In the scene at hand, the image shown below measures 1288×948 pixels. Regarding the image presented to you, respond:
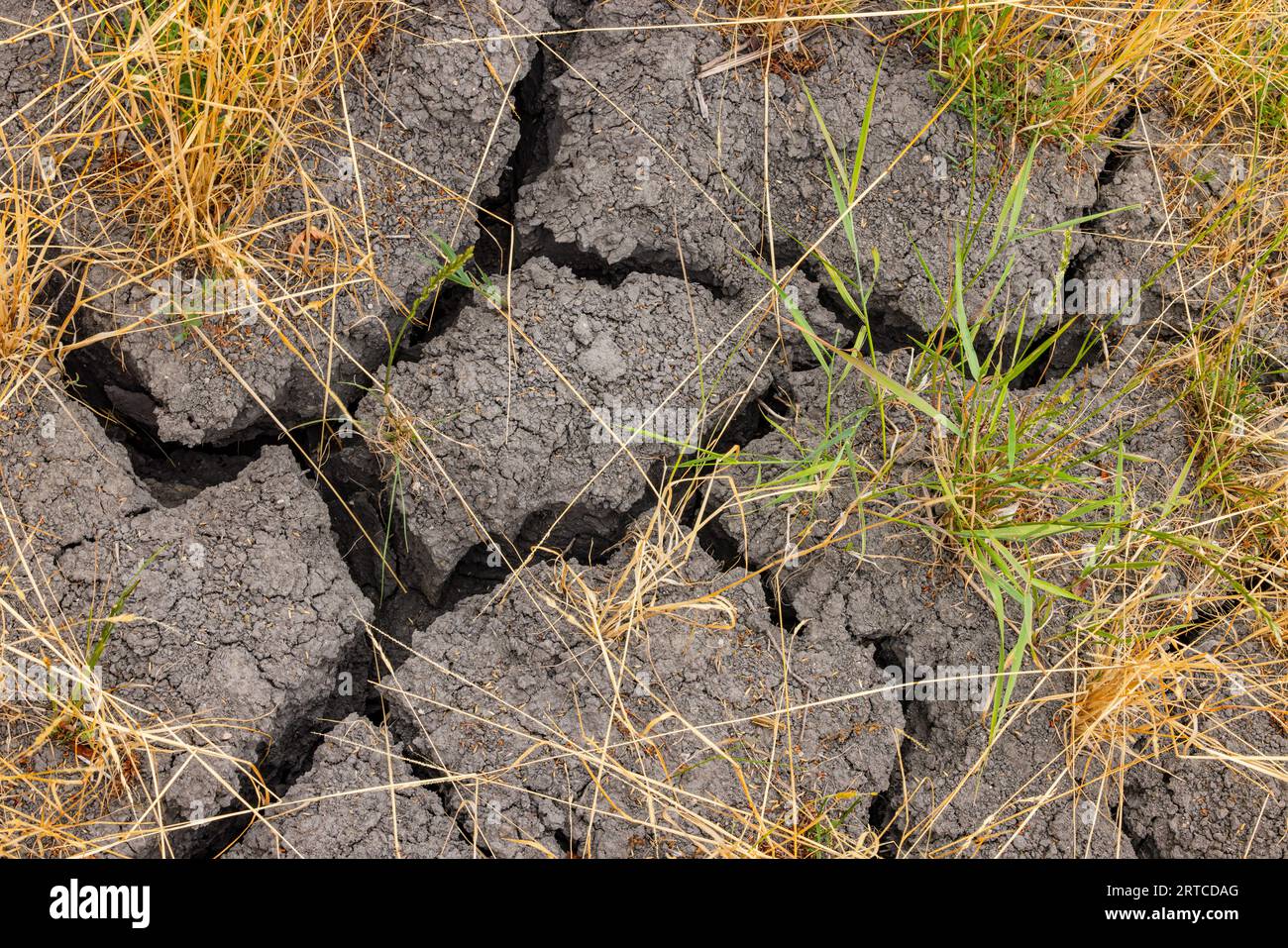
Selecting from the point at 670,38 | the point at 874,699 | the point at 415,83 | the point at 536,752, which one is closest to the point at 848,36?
the point at 670,38

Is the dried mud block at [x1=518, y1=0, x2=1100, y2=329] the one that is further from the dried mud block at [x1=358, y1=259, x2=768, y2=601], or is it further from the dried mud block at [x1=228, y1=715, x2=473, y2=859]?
the dried mud block at [x1=228, y1=715, x2=473, y2=859]

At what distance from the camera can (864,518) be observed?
2.08 m

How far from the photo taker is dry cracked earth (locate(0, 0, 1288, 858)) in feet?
6.15

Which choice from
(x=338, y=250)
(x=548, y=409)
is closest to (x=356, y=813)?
(x=548, y=409)

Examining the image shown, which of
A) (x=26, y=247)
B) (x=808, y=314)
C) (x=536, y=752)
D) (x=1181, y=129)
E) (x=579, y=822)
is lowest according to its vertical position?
(x=579, y=822)

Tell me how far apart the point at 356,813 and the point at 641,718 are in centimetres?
54

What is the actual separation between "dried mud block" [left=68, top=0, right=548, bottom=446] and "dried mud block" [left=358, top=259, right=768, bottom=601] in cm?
15

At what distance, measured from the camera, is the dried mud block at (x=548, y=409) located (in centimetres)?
202

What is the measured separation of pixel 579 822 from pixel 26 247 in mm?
1482

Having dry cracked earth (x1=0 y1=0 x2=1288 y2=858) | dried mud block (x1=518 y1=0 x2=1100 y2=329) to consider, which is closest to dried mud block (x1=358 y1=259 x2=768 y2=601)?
dry cracked earth (x1=0 y1=0 x2=1288 y2=858)

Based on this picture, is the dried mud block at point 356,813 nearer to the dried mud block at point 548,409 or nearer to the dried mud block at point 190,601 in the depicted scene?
the dried mud block at point 190,601

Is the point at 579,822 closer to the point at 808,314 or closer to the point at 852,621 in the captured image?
the point at 852,621

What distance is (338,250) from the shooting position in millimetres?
2053

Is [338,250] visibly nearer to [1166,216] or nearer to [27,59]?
[27,59]
